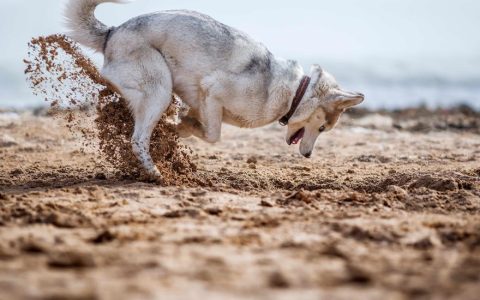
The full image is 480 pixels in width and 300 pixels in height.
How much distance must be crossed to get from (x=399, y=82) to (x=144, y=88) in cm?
2726

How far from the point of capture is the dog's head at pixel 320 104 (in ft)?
25.1

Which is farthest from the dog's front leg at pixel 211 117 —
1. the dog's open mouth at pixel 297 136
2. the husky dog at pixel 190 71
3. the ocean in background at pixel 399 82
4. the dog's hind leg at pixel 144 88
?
the ocean in background at pixel 399 82

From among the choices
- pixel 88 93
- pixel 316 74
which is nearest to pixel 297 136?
pixel 316 74

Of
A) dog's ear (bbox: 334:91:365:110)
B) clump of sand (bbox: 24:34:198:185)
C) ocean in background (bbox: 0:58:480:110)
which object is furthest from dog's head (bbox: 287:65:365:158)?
ocean in background (bbox: 0:58:480:110)

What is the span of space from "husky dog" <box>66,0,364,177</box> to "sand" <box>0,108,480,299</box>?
70 cm

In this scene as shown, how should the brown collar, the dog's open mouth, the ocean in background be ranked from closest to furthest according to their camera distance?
the brown collar
the dog's open mouth
the ocean in background

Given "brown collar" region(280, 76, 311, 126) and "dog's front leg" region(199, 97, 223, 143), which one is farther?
"brown collar" region(280, 76, 311, 126)

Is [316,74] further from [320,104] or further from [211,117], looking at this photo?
[211,117]

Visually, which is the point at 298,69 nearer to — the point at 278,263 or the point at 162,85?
the point at 162,85

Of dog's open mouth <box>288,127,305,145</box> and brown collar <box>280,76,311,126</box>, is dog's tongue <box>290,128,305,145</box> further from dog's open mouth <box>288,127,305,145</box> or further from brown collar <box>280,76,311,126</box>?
brown collar <box>280,76,311,126</box>

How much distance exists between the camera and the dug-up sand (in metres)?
3.37

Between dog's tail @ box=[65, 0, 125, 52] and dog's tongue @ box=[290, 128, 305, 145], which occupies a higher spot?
dog's tail @ box=[65, 0, 125, 52]

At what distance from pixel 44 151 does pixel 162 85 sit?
378cm

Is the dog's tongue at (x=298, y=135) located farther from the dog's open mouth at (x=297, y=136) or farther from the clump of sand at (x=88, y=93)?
the clump of sand at (x=88, y=93)
